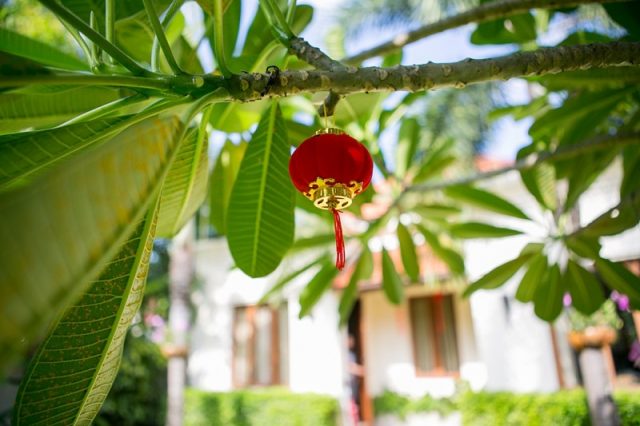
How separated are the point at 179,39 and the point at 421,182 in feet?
4.17

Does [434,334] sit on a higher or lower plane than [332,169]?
higher

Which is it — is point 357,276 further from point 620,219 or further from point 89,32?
point 89,32

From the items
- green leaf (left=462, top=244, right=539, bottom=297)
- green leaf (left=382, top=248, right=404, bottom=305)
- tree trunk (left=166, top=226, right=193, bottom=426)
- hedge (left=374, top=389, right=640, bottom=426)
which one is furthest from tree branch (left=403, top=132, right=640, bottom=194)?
tree trunk (left=166, top=226, right=193, bottom=426)

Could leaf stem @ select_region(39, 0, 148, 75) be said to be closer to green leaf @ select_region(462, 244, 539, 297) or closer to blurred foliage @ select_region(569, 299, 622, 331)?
green leaf @ select_region(462, 244, 539, 297)

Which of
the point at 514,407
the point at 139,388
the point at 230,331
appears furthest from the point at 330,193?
the point at 230,331

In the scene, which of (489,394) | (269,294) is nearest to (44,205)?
(269,294)

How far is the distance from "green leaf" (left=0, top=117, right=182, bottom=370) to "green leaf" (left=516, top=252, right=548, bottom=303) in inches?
62.8

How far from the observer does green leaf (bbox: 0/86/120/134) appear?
0.86 meters

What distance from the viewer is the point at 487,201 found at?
1927 mm

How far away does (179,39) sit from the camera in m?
1.41

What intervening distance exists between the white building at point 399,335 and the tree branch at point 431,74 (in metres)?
5.02

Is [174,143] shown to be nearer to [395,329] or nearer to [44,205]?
[44,205]

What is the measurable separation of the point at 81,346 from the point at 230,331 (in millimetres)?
9074

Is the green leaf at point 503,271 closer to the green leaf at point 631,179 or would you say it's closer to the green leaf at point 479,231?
the green leaf at point 479,231
